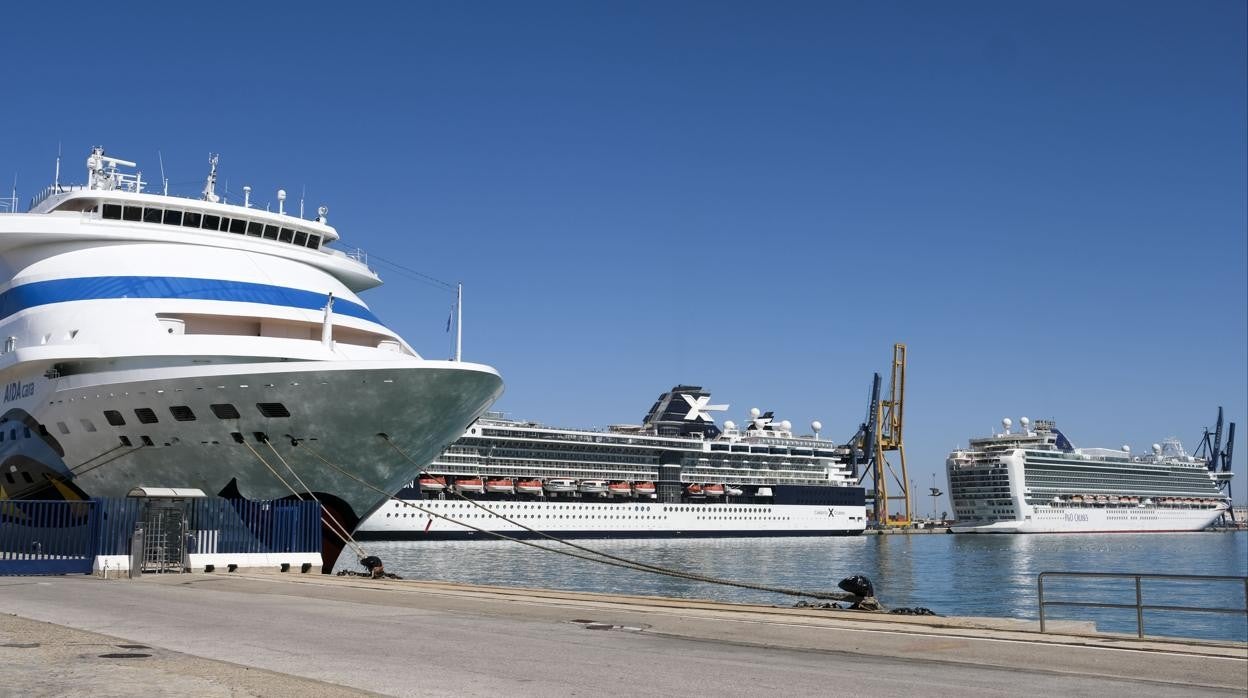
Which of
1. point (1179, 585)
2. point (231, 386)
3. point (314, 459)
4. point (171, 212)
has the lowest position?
point (1179, 585)

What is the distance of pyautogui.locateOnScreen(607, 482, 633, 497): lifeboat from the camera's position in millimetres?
76562

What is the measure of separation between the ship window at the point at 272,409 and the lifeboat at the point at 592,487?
5638 centimetres

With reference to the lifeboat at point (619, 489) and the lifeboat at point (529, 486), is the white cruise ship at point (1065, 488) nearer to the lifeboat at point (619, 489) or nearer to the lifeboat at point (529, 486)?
the lifeboat at point (619, 489)

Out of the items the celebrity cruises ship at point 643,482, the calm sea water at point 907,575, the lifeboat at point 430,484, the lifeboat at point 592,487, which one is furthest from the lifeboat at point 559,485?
the calm sea water at point 907,575

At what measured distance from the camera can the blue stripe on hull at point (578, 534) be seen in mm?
61625

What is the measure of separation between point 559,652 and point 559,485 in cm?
6575

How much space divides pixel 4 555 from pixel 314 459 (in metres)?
5.36

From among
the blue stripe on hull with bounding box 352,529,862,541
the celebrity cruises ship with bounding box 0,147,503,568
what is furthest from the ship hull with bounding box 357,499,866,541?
the celebrity cruises ship with bounding box 0,147,503,568

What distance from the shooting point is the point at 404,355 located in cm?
2412

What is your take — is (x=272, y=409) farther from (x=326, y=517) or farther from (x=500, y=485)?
(x=500, y=485)

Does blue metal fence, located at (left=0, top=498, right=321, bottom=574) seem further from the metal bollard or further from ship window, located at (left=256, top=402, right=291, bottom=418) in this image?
ship window, located at (left=256, top=402, right=291, bottom=418)

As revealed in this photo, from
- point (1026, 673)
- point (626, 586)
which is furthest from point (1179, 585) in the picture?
point (1026, 673)

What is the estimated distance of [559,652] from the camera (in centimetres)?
866

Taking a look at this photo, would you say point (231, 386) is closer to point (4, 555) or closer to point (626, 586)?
point (4, 555)
